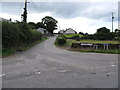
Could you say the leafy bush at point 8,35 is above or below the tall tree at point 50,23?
below

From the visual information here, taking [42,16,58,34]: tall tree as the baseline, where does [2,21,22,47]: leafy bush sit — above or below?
below

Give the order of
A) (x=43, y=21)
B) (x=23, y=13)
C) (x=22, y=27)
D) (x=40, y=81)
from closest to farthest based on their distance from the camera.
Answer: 1. (x=40, y=81)
2. (x=22, y=27)
3. (x=23, y=13)
4. (x=43, y=21)

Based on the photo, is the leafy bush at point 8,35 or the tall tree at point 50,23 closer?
the leafy bush at point 8,35

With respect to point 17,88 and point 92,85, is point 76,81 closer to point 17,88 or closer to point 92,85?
point 92,85

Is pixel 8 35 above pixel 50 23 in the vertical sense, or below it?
below

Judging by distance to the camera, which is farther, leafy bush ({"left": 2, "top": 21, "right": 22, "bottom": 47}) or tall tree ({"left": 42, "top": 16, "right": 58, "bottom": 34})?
tall tree ({"left": 42, "top": 16, "right": 58, "bottom": 34})

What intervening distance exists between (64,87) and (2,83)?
7.89 ft

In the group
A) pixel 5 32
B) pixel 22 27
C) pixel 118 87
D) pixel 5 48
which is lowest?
pixel 118 87

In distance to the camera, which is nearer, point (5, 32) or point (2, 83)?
point (2, 83)

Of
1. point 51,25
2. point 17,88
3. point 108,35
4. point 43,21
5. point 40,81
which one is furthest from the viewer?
point 43,21

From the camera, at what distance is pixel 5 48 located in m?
11.9

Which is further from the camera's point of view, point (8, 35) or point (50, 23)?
point (50, 23)

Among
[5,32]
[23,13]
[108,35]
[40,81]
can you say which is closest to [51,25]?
[108,35]

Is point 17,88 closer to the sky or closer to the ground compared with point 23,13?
closer to the ground
